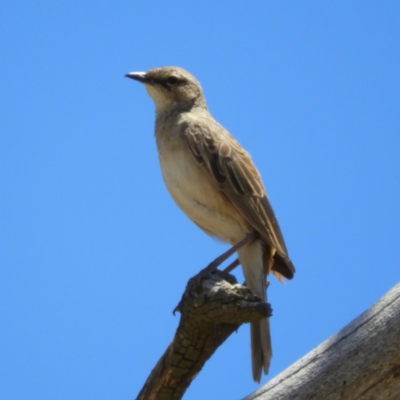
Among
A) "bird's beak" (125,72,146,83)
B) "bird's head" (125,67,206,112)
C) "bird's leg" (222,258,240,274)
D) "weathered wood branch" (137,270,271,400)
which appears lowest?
"weathered wood branch" (137,270,271,400)

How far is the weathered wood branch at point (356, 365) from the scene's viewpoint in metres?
3.91

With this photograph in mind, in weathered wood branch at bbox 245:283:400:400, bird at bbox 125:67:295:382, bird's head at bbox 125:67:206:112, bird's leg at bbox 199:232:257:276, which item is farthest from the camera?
bird's head at bbox 125:67:206:112

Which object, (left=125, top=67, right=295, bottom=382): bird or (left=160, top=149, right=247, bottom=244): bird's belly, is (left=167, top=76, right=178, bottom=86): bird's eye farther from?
(left=160, top=149, right=247, bottom=244): bird's belly

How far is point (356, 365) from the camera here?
3957 millimetres

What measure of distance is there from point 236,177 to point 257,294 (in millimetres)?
1111

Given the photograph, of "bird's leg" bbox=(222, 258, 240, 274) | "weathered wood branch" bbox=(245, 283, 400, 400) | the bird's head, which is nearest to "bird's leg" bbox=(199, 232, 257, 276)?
"bird's leg" bbox=(222, 258, 240, 274)

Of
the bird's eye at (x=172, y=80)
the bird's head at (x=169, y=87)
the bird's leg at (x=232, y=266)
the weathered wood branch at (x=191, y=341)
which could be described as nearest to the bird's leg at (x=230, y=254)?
the bird's leg at (x=232, y=266)

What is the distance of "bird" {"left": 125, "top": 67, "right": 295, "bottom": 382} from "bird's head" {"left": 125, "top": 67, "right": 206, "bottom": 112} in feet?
1.83

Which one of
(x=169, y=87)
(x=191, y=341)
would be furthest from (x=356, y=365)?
(x=169, y=87)

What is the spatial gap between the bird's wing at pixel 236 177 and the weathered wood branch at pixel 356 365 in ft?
6.42

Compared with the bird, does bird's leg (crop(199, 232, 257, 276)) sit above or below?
below

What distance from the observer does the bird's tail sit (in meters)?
5.46

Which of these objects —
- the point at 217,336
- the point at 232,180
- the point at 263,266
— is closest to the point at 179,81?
the point at 232,180

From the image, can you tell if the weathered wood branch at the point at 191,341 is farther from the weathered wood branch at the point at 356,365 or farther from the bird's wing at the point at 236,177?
the bird's wing at the point at 236,177
